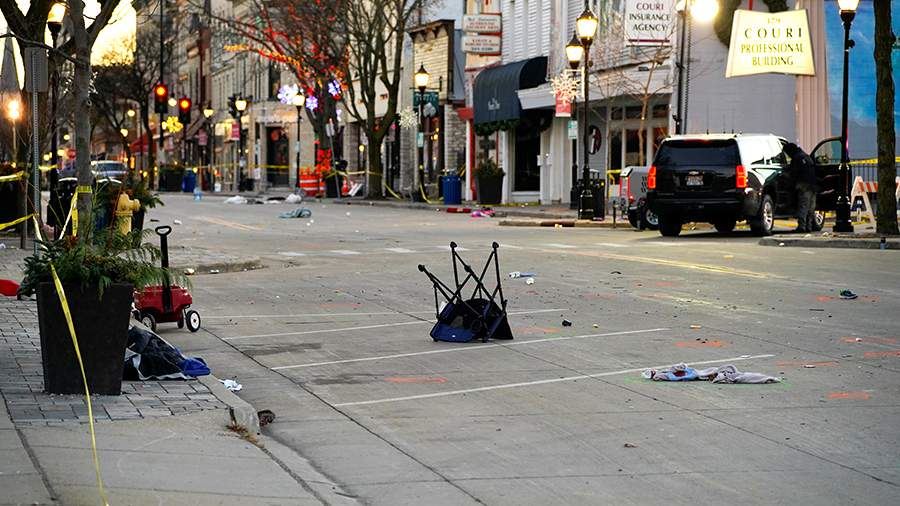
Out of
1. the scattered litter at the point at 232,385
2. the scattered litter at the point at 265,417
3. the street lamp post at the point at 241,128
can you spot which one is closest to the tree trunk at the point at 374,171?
the street lamp post at the point at 241,128

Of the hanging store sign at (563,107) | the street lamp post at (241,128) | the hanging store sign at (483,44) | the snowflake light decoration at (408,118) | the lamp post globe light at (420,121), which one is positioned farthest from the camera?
the street lamp post at (241,128)

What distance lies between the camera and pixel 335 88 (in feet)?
217

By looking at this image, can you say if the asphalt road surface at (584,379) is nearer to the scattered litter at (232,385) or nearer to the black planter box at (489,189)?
the scattered litter at (232,385)

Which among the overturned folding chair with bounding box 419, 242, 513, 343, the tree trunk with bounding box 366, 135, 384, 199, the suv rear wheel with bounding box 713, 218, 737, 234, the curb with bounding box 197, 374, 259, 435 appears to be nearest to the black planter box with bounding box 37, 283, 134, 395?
the curb with bounding box 197, 374, 259, 435

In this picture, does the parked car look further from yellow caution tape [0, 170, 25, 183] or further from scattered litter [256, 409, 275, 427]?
scattered litter [256, 409, 275, 427]

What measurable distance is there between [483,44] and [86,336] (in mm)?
50024

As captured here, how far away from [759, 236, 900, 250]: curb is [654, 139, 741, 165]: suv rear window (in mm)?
2544

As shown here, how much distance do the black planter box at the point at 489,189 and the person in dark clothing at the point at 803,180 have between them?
2349cm

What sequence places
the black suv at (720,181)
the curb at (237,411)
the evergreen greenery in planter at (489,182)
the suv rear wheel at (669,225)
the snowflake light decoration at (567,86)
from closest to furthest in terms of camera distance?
the curb at (237,411)
the black suv at (720,181)
the suv rear wheel at (669,225)
the snowflake light decoration at (567,86)
the evergreen greenery in planter at (489,182)

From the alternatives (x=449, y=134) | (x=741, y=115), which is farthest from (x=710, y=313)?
(x=449, y=134)

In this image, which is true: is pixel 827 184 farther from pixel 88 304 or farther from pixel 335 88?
pixel 335 88

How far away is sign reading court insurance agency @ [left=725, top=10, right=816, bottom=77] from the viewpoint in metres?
34.8

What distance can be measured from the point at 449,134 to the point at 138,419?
5833cm

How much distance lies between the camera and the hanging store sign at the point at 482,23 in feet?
193
